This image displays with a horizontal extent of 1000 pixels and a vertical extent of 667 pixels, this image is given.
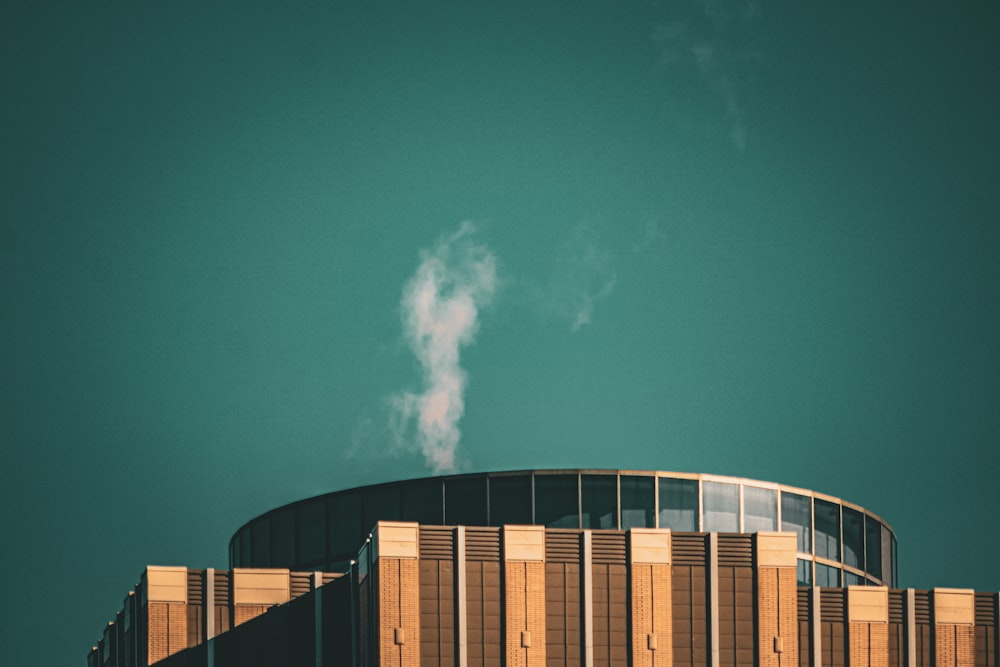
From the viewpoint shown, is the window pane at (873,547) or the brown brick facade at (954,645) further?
the window pane at (873,547)

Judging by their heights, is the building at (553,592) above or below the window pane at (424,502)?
below

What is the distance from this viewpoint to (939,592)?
8194 centimetres

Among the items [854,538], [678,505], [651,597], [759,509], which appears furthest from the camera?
[854,538]

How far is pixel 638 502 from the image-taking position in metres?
85.6

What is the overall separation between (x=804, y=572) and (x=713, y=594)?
13448mm

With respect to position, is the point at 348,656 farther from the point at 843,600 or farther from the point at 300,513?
the point at 843,600

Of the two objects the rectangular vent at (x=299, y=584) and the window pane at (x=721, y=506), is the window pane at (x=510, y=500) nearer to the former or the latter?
the window pane at (x=721, y=506)

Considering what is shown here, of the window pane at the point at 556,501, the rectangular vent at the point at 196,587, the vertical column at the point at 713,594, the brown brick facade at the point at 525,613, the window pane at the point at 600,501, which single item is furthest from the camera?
the window pane at the point at 600,501

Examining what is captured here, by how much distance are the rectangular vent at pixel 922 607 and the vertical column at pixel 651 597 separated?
11.8 meters

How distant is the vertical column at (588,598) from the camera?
76.5m

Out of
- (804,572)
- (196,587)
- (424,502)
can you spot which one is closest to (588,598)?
(424,502)

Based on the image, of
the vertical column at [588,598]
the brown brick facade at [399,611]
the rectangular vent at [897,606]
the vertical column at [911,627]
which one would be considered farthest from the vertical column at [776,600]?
→ the brown brick facade at [399,611]

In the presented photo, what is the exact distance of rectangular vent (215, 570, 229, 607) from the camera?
81000mm

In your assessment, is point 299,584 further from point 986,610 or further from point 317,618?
point 986,610
